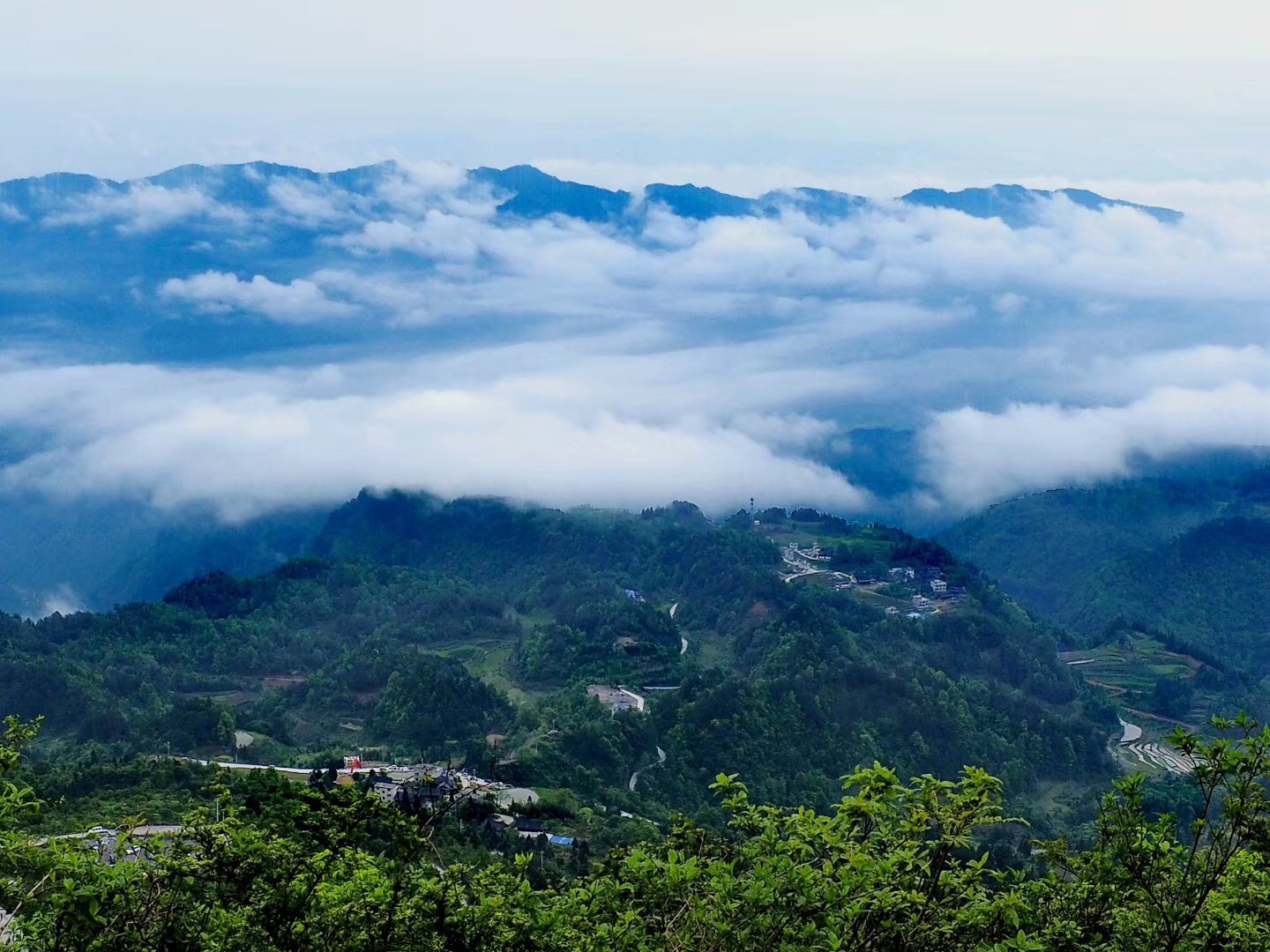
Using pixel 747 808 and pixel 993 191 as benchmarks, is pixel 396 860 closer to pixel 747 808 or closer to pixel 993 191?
pixel 747 808

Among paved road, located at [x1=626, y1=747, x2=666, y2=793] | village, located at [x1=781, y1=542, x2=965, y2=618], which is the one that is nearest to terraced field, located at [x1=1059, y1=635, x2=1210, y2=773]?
village, located at [x1=781, y1=542, x2=965, y2=618]

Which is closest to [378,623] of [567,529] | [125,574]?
[567,529]

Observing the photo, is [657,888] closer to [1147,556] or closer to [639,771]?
[639,771]

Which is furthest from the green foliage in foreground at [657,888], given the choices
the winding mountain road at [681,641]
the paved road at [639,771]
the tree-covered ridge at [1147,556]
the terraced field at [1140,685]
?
the tree-covered ridge at [1147,556]

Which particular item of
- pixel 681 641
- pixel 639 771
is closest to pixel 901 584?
pixel 681 641

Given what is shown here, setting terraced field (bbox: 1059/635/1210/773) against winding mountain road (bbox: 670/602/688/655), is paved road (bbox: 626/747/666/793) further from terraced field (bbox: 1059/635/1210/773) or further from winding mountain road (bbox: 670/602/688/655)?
terraced field (bbox: 1059/635/1210/773)
